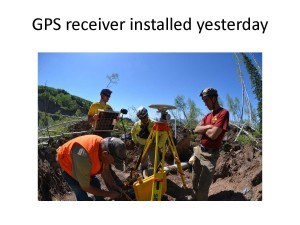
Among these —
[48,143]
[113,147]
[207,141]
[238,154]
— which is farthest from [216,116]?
[48,143]

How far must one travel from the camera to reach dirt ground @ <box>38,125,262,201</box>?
4832 millimetres

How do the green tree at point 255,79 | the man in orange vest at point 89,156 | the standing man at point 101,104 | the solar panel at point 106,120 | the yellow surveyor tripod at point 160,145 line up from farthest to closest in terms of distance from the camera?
1. the green tree at point 255,79
2. the standing man at point 101,104
3. the solar panel at point 106,120
4. the yellow surveyor tripod at point 160,145
5. the man in orange vest at point 89,156

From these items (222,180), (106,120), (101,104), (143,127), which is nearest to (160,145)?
(143,127)

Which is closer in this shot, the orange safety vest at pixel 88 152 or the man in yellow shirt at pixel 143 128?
the orange safety vest at pixel 88 152

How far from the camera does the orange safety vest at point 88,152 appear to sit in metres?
3.11

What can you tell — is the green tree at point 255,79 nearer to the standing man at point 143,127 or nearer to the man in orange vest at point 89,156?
the standing man at point 143,127

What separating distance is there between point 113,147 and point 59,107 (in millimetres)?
9903

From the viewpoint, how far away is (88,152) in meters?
3.09

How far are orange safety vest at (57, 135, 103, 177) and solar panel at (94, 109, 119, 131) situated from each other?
6.05ft

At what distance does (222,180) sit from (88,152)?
3.57 m

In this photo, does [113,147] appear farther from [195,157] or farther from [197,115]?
[197,115]

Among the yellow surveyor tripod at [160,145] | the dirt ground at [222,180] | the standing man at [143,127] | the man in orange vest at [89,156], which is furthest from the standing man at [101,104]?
the man in orange vest at [89,156]

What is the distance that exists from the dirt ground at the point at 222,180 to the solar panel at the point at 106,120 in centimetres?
122

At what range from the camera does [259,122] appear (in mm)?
6953
